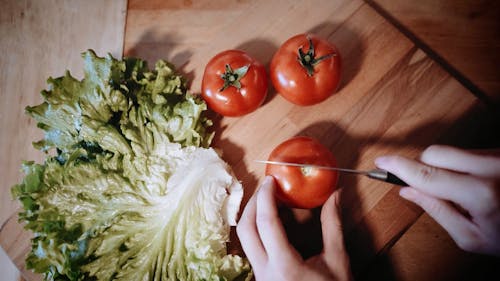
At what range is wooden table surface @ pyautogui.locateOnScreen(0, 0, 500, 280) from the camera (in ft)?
4.50

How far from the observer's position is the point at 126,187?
1.30 metres

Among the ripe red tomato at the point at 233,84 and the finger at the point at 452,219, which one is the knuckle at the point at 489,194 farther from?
the ripe red tomato at the point at 233,84

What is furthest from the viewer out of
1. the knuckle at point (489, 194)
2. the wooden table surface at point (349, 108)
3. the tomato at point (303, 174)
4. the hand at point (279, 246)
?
the wooden table surface at point (349, 108)

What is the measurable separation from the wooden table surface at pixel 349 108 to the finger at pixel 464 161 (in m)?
0.27

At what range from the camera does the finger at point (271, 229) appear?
114 centimetres

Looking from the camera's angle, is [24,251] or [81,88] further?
[24,251]

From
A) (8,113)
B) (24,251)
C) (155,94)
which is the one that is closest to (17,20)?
(8,113)

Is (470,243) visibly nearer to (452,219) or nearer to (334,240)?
(452,219)

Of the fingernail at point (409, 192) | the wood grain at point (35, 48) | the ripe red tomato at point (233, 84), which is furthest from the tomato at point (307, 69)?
the wood grain at point (35, 48)

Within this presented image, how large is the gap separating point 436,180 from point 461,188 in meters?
0.07

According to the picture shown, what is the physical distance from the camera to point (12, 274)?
1.56 metres

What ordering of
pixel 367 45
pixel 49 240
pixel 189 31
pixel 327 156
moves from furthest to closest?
pixel 189 31 < pixel 367 45 < pixel 327 156 < pixel 49 240

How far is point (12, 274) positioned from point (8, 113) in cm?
77

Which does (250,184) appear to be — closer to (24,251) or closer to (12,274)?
(24,251)
